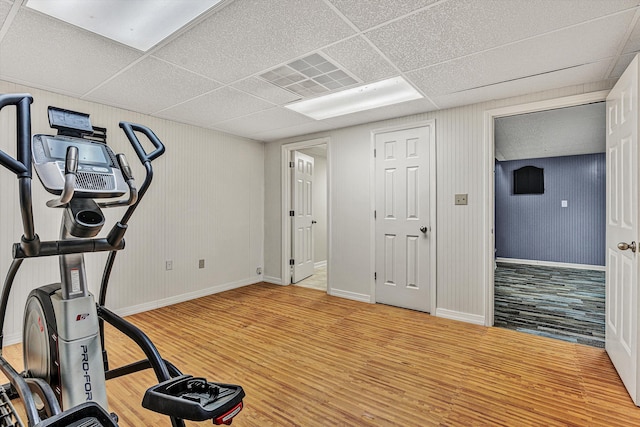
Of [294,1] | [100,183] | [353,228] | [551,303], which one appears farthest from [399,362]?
[551,303]

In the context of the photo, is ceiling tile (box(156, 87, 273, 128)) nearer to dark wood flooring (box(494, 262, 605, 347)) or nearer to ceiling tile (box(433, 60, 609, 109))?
ceiling tile (box(433, 60, 609, 109))

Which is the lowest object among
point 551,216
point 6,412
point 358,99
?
point 6,412

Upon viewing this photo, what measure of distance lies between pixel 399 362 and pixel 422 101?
241cm

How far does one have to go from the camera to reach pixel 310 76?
2.62m

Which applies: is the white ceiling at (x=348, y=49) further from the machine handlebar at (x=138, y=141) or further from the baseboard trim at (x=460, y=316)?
the baseboard trim at (x=460, y=316)

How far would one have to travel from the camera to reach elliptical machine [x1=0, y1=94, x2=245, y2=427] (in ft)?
3.54

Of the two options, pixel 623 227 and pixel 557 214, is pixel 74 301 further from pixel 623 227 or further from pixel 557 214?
pixel 557 214

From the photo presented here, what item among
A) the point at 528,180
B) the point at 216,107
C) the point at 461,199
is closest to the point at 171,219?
the point at 216,107

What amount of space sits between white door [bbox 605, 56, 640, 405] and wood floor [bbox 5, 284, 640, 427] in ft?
0.80

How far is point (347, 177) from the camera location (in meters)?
4.13

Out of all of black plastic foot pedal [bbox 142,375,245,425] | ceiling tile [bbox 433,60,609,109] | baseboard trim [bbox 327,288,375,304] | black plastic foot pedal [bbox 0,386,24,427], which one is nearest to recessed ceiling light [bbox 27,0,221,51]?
black plastic foot pedal [bbox 142,375,245,425]

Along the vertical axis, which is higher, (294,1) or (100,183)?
(294,1)

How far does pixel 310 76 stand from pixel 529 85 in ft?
6.20

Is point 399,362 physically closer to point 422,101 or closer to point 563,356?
point 563,356
